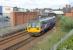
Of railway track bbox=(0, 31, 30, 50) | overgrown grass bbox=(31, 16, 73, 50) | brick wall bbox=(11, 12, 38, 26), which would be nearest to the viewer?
overgrown grass bbox=(31, 16, 73, 50)

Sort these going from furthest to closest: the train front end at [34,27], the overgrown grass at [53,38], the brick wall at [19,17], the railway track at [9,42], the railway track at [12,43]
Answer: the brick wall at [19,17]
the train front end at [34,27]
the railway track at [9,42]
the railway track at [12,43]
the overgrown grass at [53,38]

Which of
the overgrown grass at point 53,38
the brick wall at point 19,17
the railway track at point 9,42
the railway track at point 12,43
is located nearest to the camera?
the overgrown grass at point 53,38

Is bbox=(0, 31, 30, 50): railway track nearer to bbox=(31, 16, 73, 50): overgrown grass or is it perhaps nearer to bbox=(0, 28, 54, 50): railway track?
bbox=(0, 28, 54, 50): railway track

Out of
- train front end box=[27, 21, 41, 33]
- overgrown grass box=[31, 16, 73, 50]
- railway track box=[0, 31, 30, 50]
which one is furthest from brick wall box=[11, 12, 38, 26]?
overgrown grass box=[31, 16, 73, 50]

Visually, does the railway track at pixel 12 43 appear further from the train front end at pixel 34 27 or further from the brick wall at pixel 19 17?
the brick wall at pixel 19 17

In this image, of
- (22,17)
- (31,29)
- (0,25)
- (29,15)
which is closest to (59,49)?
(31,29)

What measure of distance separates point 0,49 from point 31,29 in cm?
848

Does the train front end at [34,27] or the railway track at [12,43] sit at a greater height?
the train front end at [34,27]

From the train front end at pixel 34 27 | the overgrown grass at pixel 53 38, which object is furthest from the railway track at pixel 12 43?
the overgrown grass at pixel 53 38

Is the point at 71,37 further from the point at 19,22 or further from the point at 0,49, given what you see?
the point at 19,22

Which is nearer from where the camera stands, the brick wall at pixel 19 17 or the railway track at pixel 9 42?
the railway track at pixel 9 42

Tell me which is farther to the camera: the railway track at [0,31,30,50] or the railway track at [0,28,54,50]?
the railway track at [0,31,30,50]

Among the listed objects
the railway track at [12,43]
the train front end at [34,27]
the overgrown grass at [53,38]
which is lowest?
the railway track at [12,43]

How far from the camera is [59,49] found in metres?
6.13
